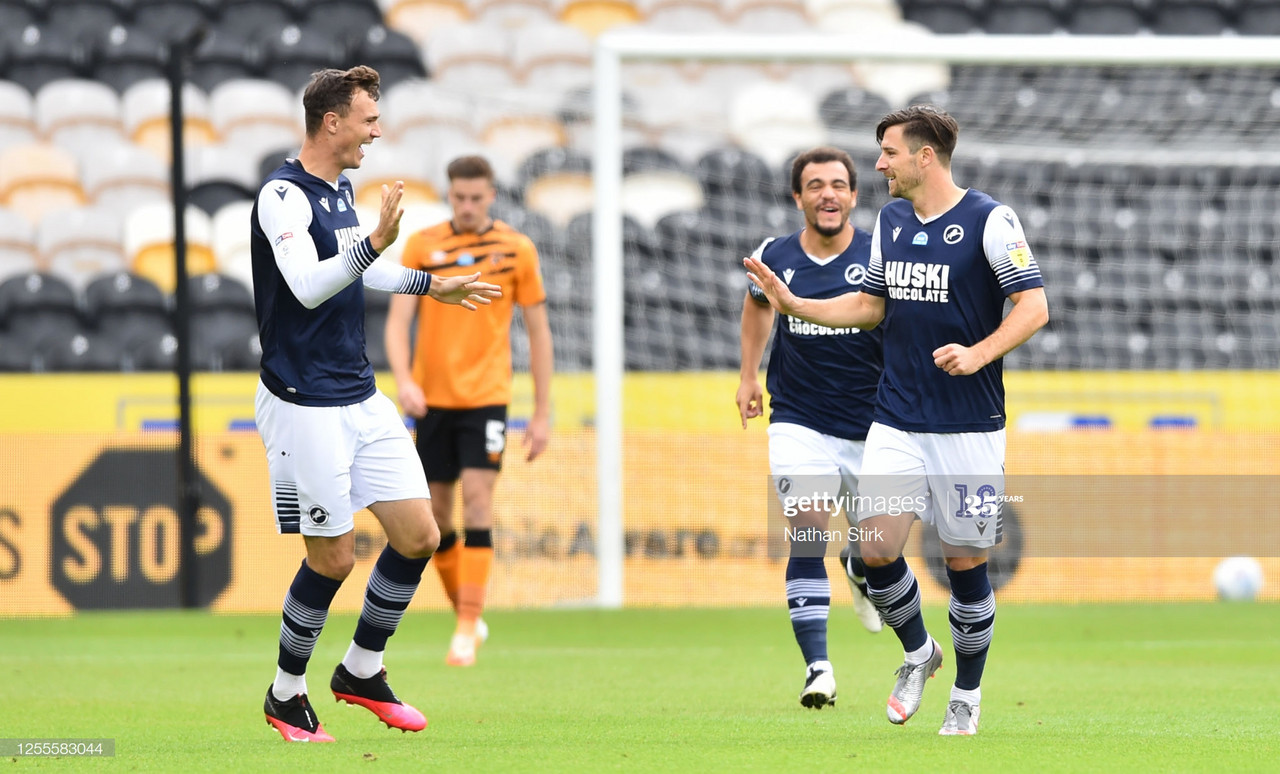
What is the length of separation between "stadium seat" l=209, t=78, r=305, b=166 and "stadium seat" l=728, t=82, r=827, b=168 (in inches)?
172

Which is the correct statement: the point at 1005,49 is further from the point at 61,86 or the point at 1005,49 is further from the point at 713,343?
the point at 61,86

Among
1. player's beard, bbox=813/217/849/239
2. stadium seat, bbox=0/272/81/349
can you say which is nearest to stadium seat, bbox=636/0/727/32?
stadium seat, bbox=0/272/81/349

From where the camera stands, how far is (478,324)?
26.0ft

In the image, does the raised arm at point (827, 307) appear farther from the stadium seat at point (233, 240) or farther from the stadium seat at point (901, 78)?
the stadium seat at point (901, 78)

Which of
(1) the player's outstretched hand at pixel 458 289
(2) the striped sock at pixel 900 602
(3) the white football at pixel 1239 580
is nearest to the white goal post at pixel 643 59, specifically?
(3) the white football at pixel 1239 580

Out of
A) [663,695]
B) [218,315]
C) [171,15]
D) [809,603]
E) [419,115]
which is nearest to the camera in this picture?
[809,603]

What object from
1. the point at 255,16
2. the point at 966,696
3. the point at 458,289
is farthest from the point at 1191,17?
the point at 458,289

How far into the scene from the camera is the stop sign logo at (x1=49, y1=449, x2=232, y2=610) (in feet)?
33.7

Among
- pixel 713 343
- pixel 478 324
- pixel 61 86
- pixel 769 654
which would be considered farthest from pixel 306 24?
pixel 769 654

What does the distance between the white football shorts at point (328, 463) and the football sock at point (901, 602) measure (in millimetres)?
1625

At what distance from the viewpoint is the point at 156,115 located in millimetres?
16000

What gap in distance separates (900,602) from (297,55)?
12062mm

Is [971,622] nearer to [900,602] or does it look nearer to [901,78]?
[900,602]

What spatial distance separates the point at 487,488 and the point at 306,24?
10581 millimetres
